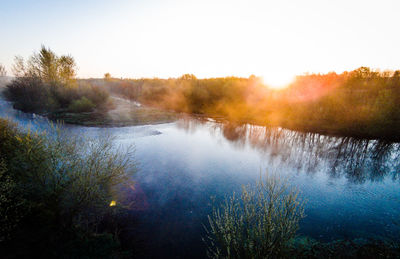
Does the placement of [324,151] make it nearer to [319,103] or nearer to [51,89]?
[319,103]

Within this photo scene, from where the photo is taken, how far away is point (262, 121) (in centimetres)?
2736

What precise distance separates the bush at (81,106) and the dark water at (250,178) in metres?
9.48

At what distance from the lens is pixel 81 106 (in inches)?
1083

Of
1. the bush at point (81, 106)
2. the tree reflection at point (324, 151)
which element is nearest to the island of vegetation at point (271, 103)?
the bush at point (81, 106)

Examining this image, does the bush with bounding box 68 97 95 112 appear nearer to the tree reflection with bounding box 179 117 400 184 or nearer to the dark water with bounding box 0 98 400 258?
the dark water with bounding box 0 98 400 258

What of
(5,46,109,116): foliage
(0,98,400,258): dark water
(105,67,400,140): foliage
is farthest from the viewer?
(5,46,109,116): foliage

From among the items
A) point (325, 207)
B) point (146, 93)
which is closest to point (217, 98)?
point (146, 93)

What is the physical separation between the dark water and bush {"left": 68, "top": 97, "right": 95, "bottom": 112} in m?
9.48

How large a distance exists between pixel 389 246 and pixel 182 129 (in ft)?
63.5

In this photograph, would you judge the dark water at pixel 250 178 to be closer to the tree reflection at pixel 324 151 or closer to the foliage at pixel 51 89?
the tree reflection at pixel 324 151

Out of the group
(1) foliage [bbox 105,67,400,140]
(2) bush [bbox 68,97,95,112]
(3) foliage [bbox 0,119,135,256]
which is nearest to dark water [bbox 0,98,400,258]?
(3) foliage [bbox 0,119,135,256]

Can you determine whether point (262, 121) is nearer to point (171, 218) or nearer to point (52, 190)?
point (171, 218)

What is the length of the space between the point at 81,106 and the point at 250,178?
2792 cm

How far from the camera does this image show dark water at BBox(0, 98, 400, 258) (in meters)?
7.43
